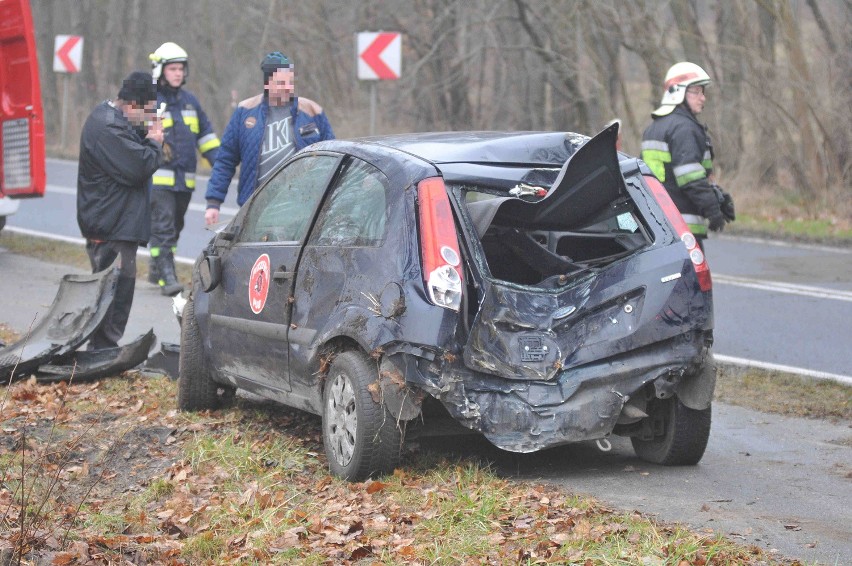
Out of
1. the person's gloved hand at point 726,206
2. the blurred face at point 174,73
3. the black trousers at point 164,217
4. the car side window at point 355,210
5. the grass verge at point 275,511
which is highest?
the blurred face at point 174,73

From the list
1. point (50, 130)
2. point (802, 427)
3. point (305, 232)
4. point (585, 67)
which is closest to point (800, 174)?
point (585, 67)

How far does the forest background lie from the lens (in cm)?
1725

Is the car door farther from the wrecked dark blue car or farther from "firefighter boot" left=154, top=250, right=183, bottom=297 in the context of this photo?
"firefighter boot" left=154, top=250, right=183, bottom=297

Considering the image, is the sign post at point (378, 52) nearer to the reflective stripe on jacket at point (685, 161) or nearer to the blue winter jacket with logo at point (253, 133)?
the blue winter jacket with logo at point (253, 133)

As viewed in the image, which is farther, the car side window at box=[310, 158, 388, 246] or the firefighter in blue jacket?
the firefighter in blue jacket

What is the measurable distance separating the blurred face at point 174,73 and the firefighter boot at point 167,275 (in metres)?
1.53

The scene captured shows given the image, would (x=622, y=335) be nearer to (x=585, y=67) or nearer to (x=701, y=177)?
(x=701, y=177)

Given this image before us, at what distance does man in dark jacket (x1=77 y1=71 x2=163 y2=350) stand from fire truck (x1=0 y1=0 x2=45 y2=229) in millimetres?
1048

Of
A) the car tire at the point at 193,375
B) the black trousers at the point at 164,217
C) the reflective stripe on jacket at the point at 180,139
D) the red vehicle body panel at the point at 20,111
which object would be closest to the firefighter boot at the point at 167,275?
the black trousers at the point at 164,217

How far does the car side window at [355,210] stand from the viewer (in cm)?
575

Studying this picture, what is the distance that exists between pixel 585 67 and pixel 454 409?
16096mm

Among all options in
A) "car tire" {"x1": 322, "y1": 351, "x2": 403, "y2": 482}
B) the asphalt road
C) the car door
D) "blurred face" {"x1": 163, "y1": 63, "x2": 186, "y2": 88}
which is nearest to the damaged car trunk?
"car tire" {"x1": 322, "y1": 351, "x2": 403, "y2": 482}

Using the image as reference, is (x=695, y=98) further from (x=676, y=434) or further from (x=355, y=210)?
(x=355, y=210)

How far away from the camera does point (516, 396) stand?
17.8ft
